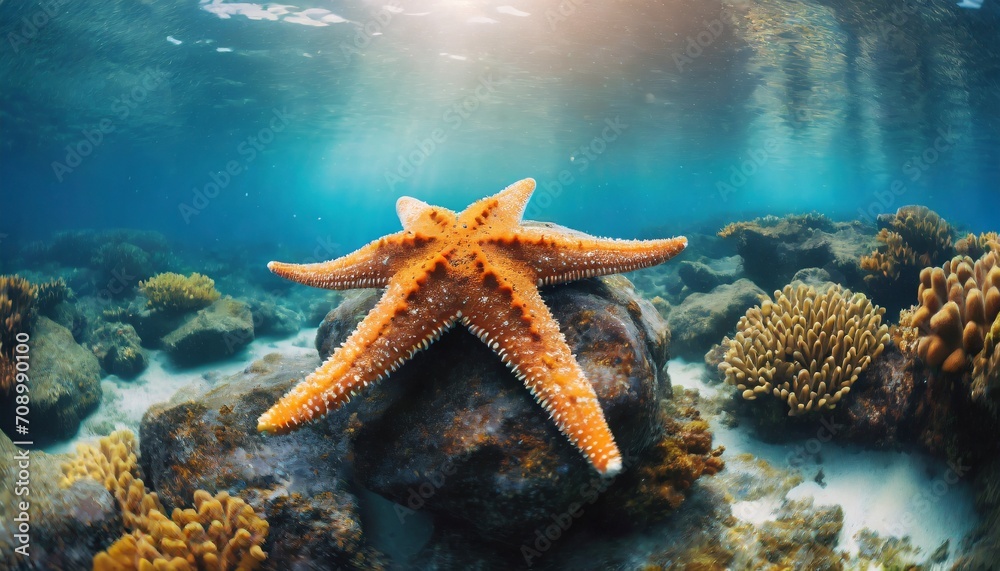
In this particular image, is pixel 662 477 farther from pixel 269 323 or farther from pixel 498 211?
pixel 269 323

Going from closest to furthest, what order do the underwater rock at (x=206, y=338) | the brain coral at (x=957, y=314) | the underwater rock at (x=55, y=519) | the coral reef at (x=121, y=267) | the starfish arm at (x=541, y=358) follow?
the starfish arm at (x=541, y=358) < the underwater rock at (x=55, y=519) < the brain coral at (x=957, y=314) < the underwater rock at (x=206, y=338) < the coral reef at (x=121, y=267)

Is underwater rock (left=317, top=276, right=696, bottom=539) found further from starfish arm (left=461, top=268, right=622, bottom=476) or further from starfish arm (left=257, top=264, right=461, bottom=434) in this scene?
starfish arm (left=257, top=264, right=461, bottom=434)

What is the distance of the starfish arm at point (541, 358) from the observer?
2.53 metres

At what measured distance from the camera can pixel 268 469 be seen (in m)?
3.68

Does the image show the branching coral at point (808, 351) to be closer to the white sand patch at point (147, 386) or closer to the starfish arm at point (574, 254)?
the starfish arm at point (574, 254)

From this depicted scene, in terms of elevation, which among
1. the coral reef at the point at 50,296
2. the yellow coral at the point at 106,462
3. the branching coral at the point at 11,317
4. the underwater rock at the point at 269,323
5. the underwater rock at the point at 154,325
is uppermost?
the yellow coral at the point at 106,462

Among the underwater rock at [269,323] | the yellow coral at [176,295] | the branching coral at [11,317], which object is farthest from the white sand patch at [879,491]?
the yellow coral at [176,295]

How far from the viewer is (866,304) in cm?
538

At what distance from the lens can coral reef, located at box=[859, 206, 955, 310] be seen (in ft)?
29.2

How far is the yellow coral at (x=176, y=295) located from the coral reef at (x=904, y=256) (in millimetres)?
15497

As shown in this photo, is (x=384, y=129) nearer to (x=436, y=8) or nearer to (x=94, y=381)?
(x=436, y=8)

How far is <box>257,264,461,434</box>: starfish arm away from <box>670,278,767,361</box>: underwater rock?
705cm

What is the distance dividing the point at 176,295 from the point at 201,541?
995cm

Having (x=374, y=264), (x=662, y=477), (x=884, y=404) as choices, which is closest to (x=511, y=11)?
(x=374, y=264)
